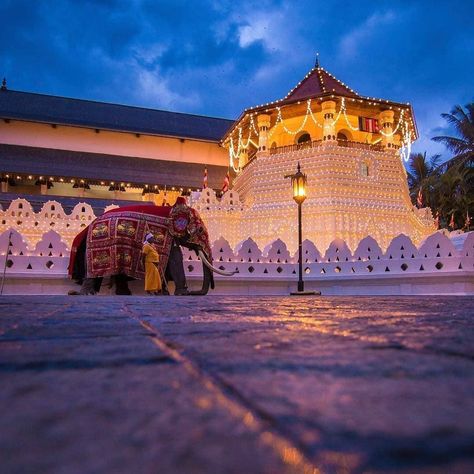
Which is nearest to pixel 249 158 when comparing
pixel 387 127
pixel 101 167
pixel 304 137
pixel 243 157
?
pixel 243 157

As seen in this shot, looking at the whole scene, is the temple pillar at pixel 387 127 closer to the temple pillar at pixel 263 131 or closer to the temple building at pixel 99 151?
the temple pillar at pixel 263 131

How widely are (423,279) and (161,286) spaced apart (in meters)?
4.36

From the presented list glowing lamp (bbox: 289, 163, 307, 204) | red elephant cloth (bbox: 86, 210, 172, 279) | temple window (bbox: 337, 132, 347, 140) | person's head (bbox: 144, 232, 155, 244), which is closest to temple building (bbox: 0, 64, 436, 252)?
temple window (bbox: 337, 132, 347, 140)

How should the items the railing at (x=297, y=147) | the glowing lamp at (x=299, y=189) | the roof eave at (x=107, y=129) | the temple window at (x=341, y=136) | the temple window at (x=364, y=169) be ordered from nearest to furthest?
1. the glowing lamp at (x=299, y=189)
2. the temple window at (x=364, y=169)
3. the railing at (x=297, y=147)
4. the temple window at (x=341, y=136)
5. the roof eave at (x=107, y=129)

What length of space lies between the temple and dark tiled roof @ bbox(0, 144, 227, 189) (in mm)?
4387

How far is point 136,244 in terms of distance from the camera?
7.29 m

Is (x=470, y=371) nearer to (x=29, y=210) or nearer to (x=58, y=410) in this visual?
(x=58, y=410)

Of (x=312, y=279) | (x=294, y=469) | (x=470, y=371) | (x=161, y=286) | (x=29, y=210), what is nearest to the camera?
(x=294, y=469)

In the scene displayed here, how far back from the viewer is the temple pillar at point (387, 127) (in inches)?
634

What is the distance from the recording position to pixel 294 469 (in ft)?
0.99

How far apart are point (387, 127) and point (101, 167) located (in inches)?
453

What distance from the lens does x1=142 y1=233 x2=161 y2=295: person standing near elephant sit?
6938mm

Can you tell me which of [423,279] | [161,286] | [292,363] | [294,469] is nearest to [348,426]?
[294,469]

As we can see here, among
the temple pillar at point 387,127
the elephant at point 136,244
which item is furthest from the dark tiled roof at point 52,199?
the elephant at point 136,244
